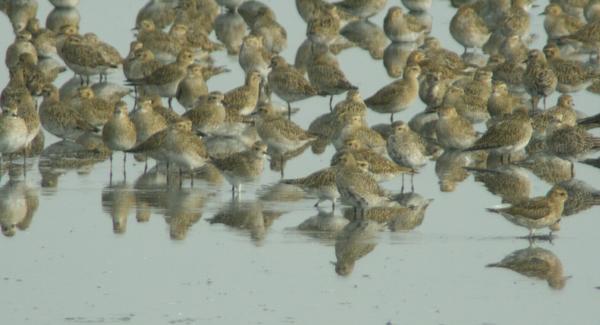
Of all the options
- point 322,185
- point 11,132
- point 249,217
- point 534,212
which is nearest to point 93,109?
point 11,132

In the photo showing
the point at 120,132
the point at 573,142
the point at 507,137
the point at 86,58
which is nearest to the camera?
the point at 120,132

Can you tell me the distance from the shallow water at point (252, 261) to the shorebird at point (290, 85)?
3.80 m

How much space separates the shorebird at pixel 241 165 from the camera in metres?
18.2

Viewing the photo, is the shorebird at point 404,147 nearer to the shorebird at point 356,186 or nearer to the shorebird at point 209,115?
the shorebird at point 356,186

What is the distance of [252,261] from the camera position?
49.9 ft

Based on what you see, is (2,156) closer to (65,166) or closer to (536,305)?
(65,166)

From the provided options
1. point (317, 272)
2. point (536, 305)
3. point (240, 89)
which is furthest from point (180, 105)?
point (536, 305)

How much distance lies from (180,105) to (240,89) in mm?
2071

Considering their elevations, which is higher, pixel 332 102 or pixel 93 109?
pixel 332 102

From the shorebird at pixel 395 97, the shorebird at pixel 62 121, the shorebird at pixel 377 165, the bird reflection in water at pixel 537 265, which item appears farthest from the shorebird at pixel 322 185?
the shorebird at pixel 395 97

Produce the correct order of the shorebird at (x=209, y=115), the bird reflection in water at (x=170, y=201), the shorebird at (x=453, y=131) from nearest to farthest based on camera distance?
1. the bird reflection in water at (x=170, y=201)
2. the shorebird at (x=453, y=131)
3. the shorebird at (x=209, y=115)

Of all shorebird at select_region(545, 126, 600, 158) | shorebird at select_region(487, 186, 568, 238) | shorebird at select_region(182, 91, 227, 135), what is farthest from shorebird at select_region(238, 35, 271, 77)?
shorebird at select_region(487, 186, 568, 238)

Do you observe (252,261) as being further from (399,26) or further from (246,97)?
(399,26)

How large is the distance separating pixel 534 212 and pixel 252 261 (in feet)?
9.82
